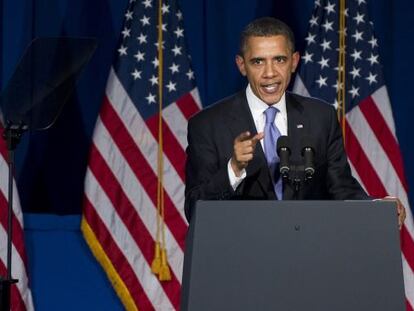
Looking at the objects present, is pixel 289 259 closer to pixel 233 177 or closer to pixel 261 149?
pixel 233 177

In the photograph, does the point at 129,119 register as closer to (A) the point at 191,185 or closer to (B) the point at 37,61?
(B) the point at 37,61

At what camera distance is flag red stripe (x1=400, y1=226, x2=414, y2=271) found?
4809mm

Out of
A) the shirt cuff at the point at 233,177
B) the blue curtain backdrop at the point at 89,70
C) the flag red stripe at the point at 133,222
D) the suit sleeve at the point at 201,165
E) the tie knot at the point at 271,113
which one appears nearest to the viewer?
the shirt cuff at the point at 233,177

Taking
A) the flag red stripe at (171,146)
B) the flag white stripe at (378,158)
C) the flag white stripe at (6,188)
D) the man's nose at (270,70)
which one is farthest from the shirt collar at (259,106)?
the flag white stripe at (6,188)

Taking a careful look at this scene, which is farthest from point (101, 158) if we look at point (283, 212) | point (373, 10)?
point (283, 212)

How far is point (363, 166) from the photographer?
16.0 feet

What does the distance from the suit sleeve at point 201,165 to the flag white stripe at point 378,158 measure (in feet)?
6.53

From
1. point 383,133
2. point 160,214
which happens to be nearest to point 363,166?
point 383,133

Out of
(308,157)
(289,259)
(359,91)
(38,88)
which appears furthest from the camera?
(359,91)

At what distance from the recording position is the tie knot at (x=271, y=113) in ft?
9.96

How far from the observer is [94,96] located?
5.04m

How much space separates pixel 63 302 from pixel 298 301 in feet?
9.82

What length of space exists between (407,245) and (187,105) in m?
1.43

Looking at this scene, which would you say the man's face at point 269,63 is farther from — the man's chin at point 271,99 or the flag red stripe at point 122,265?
the flag red stripe at point 122,265
